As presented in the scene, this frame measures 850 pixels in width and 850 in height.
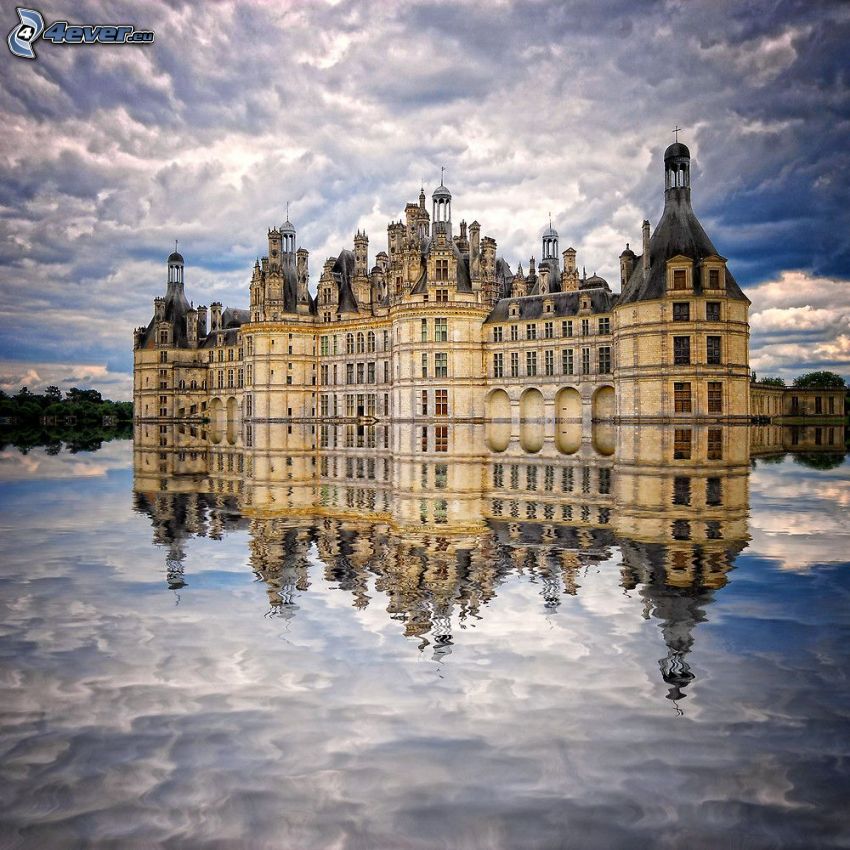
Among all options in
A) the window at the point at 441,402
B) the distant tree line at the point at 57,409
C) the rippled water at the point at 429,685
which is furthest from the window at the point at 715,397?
the distant tree line at the point at 57,409

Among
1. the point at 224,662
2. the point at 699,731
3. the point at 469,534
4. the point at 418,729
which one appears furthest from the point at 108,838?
the point at 469,534

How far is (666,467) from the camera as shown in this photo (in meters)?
33.4

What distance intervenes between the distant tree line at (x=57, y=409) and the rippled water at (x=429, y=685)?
129372mm

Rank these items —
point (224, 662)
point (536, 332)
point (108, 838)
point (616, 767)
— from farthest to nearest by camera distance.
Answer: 1. point (536, 332)
2. point (224, 662)
3. point (616, 767)
4. point (108, 838)

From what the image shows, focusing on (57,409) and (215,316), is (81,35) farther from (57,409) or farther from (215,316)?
(57,409)

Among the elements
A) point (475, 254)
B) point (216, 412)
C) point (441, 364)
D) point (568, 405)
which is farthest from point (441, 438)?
point (216, 412)

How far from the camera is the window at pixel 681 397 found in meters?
46.3

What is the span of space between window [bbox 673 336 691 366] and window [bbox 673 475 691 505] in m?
18.2

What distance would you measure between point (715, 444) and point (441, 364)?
2350cm

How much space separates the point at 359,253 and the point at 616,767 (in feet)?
218

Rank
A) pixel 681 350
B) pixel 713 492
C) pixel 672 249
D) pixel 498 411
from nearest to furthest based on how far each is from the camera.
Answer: pixel 713 492, pixel 681 350, pixel 672 249, pixel 498 411

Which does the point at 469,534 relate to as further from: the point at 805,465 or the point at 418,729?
the point at 805,465

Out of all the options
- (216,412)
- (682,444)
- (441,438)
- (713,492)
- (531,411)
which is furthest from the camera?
(216,412)

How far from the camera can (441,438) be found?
52.2m
